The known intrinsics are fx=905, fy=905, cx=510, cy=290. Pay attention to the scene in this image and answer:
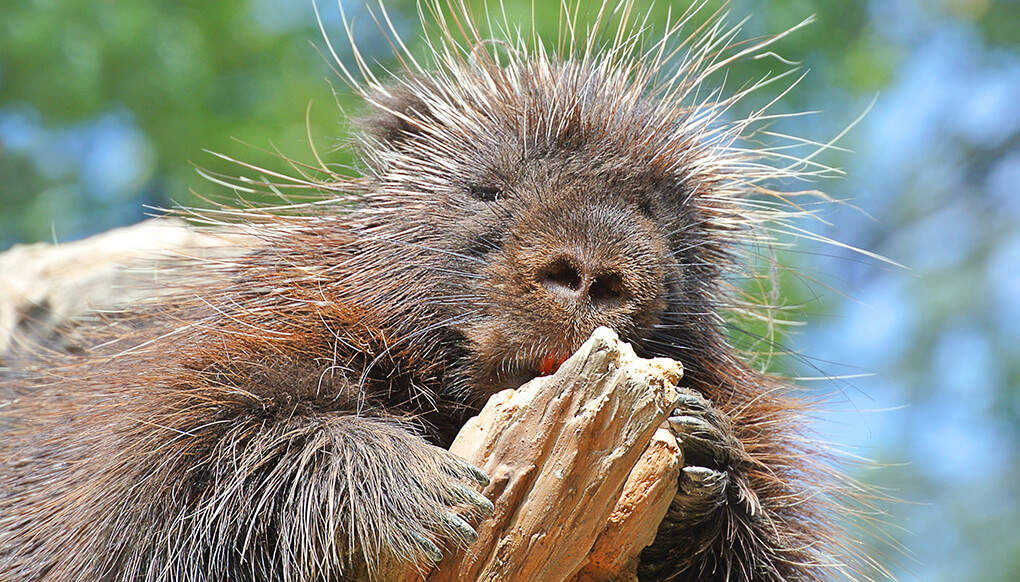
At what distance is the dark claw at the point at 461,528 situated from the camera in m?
1.68

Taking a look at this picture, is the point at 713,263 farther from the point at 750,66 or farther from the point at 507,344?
the point at 750,66

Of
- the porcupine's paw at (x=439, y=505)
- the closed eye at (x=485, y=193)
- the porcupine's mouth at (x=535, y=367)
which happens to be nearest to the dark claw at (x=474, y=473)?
the porcupine's paw at (x=439, y=505)

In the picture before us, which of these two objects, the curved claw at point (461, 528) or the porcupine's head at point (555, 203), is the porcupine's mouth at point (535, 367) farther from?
the curved claw at point (461, 528)

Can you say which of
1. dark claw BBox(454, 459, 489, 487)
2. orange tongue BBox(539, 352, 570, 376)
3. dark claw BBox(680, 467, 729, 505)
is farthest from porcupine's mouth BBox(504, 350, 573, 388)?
dark claw BBox(680, 467, 729, 505)

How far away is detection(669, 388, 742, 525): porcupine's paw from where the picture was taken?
1.97 m

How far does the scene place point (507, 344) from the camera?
1.85m

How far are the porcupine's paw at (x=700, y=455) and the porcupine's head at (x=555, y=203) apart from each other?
6.9 inches

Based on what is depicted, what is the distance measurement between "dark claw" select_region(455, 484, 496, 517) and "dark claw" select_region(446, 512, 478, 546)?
1.5 inches

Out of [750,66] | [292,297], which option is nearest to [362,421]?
[292,297]

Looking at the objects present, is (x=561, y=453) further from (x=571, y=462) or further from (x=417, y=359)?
(x=417, y=359)

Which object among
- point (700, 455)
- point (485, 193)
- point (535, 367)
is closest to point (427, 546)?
point (535, 367)

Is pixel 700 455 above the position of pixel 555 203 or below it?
below

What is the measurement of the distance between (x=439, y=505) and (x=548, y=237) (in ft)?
1.86

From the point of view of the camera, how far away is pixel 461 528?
1.68m
